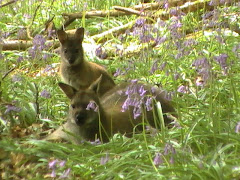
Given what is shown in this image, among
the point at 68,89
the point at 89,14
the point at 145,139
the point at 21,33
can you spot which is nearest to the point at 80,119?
the point at 68,89

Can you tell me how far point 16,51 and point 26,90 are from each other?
221cm

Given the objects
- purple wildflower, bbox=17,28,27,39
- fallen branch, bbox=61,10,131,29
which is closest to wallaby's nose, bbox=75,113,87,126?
purple wildflower, bbox=17,28,27,39

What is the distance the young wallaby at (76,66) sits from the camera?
8312mm

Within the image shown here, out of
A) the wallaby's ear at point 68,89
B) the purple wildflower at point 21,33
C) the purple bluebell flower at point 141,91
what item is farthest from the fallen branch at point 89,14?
the purple bluebell flower at point 141,91

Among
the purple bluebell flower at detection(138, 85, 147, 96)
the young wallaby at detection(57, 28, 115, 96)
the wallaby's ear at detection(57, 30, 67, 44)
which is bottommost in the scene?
the young wallaby at detection(57, 28, 115, 96)

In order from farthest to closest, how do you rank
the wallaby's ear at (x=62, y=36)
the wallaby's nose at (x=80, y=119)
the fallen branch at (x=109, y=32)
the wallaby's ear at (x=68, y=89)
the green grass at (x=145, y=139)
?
the fallen branch at (x=109, y=32) < the wallaby's ear at (x=62, y=36) < the wallaby's ear at (x=68, y=89) < the wallaby's nose at (x=80, y=119) < the green grass at (x=145, y=139)

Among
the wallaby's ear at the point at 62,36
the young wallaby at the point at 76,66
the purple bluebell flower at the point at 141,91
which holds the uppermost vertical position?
the purple bluebell flower at the point at 141,91

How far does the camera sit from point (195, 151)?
500 centimetres

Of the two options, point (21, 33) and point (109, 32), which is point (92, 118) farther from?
point (109, 32)

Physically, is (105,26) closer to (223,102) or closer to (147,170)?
(223,102)

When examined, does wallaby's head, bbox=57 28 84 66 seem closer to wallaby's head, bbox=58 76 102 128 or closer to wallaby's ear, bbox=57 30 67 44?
wallaby's ear, bbox=57 30 67 44

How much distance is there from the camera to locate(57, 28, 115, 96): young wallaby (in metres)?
8.31

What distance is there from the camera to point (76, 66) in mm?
8469

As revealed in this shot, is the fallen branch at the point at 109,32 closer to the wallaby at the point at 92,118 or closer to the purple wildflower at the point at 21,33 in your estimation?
the purple wildflower at the point at 21,33
